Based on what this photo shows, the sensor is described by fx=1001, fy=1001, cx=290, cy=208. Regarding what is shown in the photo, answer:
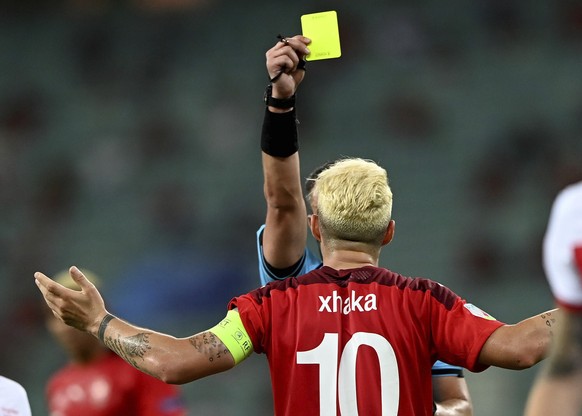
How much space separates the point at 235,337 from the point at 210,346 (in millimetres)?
74

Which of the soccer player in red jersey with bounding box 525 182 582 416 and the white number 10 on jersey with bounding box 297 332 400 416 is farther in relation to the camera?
the white number 10 on jersey with bounding box 297 332 400 416

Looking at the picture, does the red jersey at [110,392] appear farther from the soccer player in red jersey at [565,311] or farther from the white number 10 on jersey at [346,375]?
the soccer player in red jersey at [565,311]

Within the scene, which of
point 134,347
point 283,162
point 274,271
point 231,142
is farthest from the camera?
point 231,142

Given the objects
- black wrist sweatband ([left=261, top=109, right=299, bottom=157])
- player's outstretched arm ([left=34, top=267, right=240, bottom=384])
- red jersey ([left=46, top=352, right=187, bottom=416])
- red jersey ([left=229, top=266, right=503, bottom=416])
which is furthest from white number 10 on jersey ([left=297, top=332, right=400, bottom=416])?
red jersey ([left=46, top=352, right=187, bottom=416])

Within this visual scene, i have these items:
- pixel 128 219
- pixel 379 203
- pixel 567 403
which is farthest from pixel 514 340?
pixel 128 219

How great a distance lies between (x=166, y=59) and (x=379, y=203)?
7.36m

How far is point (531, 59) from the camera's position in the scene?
9188 millimetres

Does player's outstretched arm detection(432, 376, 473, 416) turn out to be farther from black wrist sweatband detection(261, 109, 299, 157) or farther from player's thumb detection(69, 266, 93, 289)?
player's thumb detection(69, 266, 93, 289)

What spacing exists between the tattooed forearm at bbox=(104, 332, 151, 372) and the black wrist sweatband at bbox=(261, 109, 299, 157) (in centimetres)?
93

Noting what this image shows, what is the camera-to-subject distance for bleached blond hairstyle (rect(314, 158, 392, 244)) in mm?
2697

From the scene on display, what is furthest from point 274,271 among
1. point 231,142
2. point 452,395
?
point 231,142

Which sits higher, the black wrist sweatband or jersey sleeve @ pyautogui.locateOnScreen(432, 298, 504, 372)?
the black wrist sweatband

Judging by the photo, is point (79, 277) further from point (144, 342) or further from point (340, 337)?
point (340, 337)

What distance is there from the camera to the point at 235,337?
2.57 m
